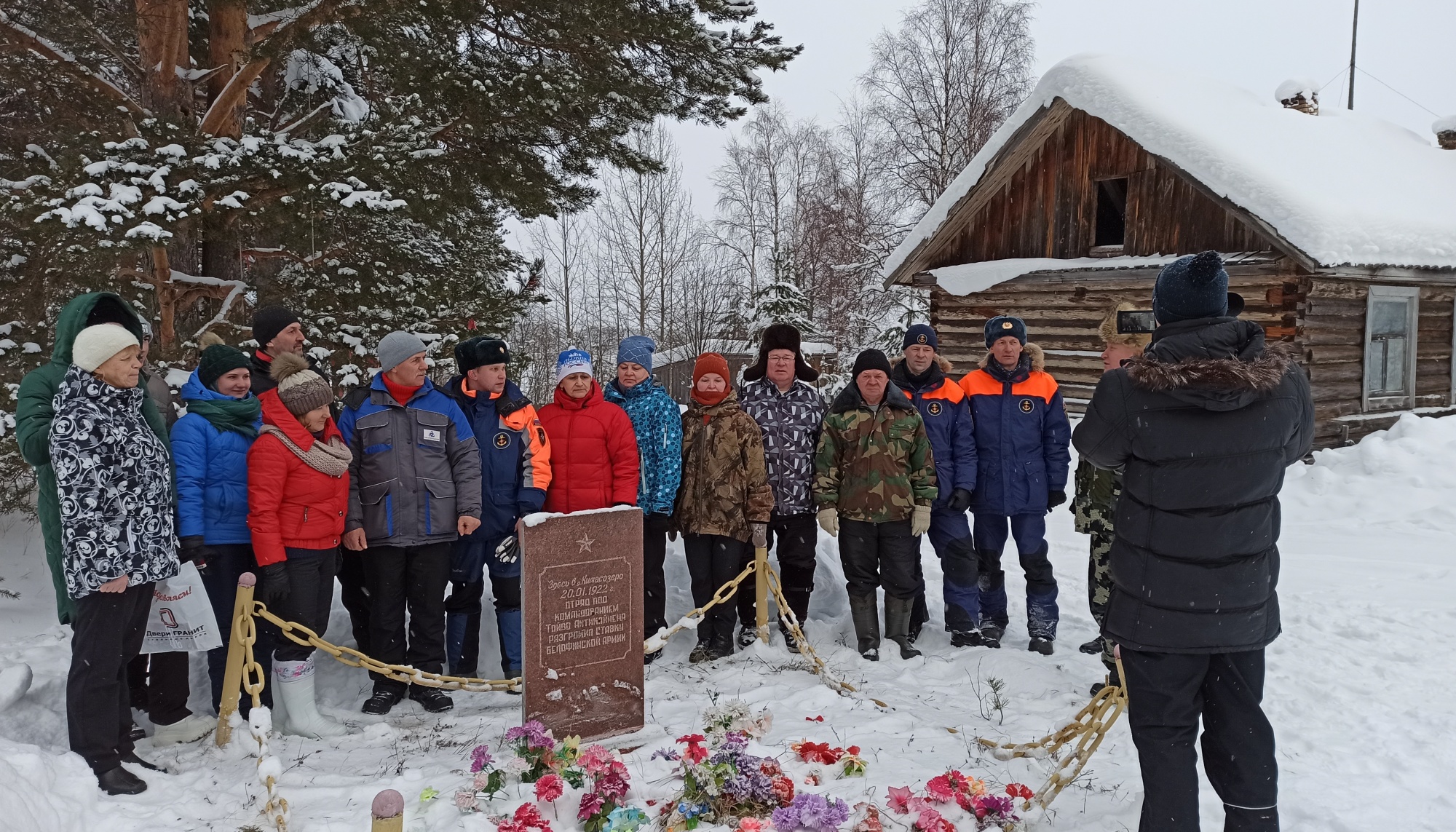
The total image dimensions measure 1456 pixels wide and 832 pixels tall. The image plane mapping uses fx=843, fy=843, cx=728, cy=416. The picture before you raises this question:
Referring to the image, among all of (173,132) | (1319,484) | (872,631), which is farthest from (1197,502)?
(1319,484)

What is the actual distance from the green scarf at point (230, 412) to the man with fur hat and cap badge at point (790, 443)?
2906mm

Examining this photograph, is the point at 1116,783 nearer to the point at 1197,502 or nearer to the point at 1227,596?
the point at 1227,596

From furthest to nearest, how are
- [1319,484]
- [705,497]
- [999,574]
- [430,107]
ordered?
1. [1319,484]
2. [430,107]
3. [999,574]
4. [705,497]

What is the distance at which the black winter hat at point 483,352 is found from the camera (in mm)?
5090

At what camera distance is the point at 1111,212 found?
1412 centimetres

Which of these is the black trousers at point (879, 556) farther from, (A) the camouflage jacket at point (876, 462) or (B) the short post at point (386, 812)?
(B) the short post at point (386, 812)

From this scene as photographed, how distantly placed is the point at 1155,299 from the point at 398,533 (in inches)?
152

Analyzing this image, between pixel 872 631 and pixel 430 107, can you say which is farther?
pixel 430 107

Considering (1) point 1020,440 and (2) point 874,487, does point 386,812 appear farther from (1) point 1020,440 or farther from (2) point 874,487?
(1) point 1020,440

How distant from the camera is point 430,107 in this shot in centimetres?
759

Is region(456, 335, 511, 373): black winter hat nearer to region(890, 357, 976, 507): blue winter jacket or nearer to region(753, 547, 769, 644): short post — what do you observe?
region(753, 547, 769, 644): short post

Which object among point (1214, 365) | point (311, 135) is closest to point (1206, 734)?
point (1214, 365)

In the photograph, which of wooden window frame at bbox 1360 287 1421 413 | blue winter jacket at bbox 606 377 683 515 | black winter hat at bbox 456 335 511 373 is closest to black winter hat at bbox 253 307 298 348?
black winter hat at bbox 456 335 511 373

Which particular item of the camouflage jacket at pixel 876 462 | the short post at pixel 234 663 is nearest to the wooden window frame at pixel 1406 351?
the camouflage jacket at pixel 876 462
